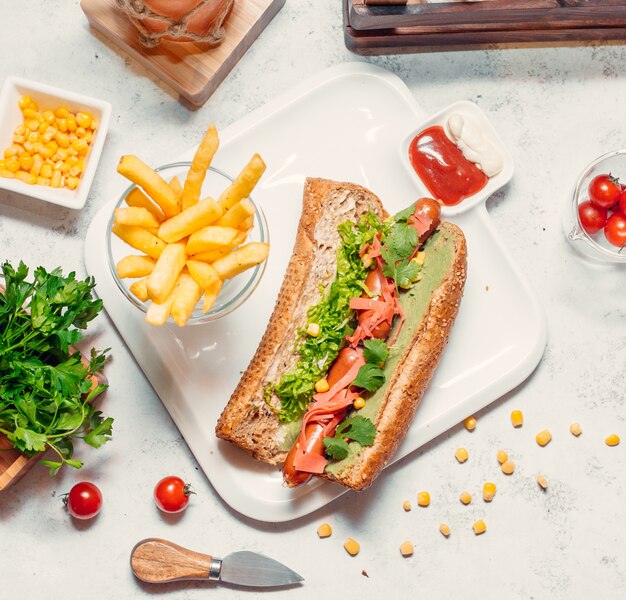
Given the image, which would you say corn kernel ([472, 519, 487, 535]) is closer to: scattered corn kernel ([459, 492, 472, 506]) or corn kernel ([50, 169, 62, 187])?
scattered corn kernel ([459, 492, 472, 506])

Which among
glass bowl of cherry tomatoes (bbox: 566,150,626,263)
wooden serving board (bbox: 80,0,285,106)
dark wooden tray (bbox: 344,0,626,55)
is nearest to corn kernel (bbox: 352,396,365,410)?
glass bowl of cherry tomatoes (bbox: 566,150,626,263)

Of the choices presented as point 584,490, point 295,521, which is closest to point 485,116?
point 584,490

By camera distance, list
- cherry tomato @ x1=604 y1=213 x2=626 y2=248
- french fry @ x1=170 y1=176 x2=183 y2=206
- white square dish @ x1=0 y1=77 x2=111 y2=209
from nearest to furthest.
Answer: french fry @ x1=170 y1=176 x2=183 y2=206 → white square dish @ x1=0 y1=77 x2=111 y2=209 → cherry tomato @ x1=604 y1=213 x2=626 y2=248

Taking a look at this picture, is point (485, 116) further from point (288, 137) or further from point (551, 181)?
point (288, 137)

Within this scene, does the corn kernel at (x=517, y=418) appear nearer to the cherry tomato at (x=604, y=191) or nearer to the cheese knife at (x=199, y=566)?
the cherry tomato at (x=604, y=191)

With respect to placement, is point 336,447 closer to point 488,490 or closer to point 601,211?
point 488,490

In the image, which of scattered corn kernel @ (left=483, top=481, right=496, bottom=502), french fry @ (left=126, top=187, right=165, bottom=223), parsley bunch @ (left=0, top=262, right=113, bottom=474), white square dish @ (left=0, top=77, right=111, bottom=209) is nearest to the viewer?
french fry @ (left=126, top=187, right=165, bottom=223)

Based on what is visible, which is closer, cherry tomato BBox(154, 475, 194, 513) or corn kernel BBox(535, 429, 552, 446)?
cherry tomato BBox(154, 475, 194, 513)

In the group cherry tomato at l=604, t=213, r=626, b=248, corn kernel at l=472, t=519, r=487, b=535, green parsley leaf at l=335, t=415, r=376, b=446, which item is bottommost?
corn kernel at l=472, t=519, r=487, b=535
